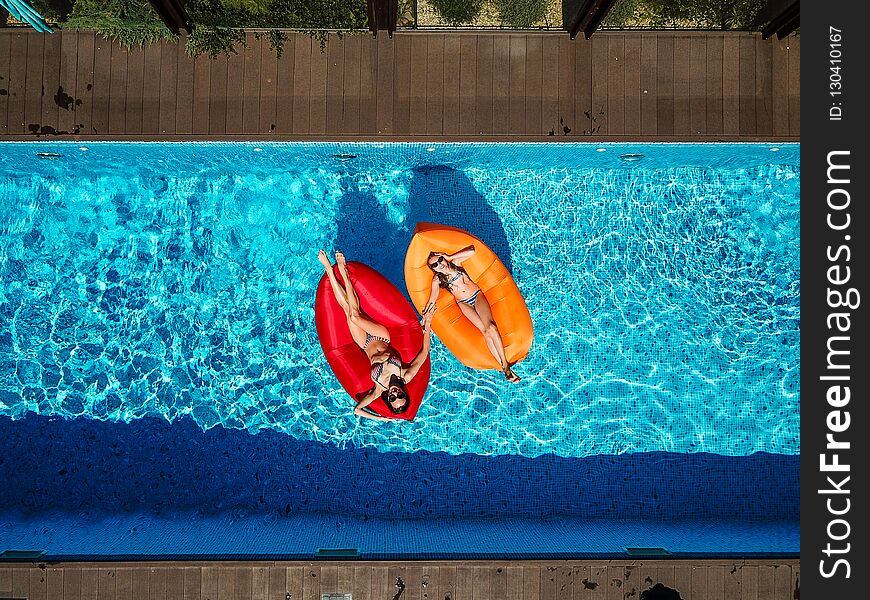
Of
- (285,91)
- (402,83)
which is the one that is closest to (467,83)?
(402,83)

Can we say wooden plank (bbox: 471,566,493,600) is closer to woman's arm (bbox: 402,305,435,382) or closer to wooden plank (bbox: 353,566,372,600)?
wooden plank (bbox: 353,566,372,600)

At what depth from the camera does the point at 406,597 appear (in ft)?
11.5

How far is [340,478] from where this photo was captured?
409 centimetres

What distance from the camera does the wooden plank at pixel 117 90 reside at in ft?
11.9

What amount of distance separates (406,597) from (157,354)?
2.45 metres

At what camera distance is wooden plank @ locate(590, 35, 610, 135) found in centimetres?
371

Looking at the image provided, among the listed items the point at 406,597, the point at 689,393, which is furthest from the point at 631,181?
the point at 406,597

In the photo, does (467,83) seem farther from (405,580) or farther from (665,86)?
(405,580)

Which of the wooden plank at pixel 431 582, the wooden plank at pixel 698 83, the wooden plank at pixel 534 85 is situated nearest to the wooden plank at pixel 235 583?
the wooden plank at pixel 431 582

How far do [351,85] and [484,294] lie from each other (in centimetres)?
166

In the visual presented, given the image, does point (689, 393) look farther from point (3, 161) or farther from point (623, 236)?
point (3, 161)

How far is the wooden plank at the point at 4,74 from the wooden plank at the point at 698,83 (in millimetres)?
4544

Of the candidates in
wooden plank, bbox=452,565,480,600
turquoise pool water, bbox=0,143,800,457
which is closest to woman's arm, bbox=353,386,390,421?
turquoise pool water, bbox=0,143,800,457

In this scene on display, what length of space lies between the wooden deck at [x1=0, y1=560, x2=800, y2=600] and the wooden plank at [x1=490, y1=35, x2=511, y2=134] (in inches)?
113
